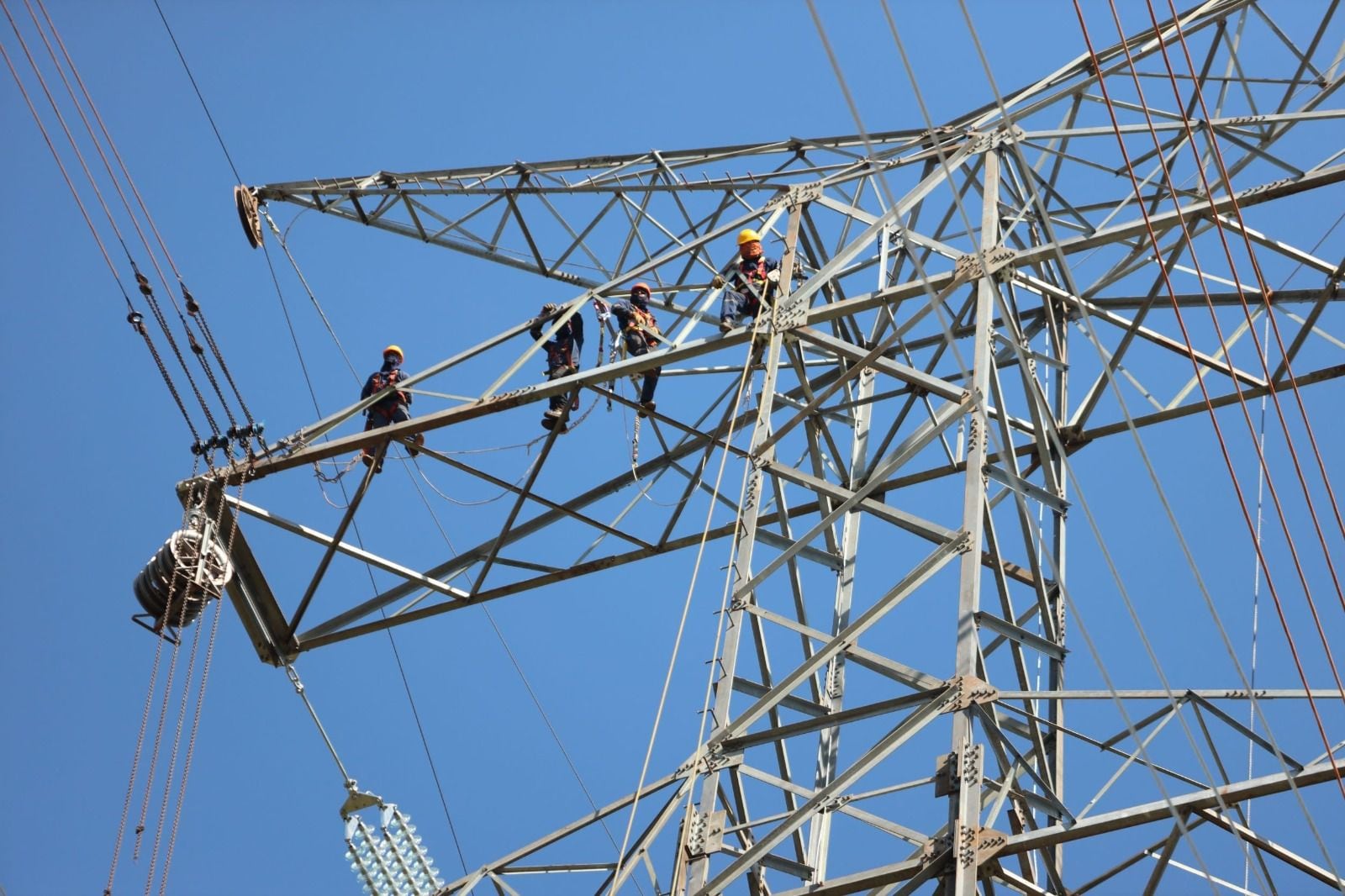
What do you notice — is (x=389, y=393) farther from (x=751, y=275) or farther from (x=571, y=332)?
(x=751, y=275)

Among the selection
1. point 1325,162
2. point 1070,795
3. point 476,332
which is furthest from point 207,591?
point 476,332

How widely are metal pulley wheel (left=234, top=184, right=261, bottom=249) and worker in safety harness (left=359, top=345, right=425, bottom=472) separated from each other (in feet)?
8.28

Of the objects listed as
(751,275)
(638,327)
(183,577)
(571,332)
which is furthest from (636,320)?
(183,577)

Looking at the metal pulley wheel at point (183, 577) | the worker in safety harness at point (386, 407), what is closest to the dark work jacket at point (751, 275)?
the worker in safety harness at point (386, 407)

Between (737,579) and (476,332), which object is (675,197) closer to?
(737,579)

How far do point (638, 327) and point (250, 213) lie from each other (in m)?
6.08

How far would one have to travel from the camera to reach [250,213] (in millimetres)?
24391

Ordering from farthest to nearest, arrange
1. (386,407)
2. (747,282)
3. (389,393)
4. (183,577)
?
(386,407)
(389,393)
(183,577)
(747,282)

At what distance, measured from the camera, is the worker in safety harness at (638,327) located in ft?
Answer: 68.8

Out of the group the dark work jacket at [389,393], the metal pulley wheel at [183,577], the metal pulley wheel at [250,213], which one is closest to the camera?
the metal pulley wheel at [183,577]

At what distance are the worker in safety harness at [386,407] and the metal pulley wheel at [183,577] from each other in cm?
198

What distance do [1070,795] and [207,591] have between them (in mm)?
48298

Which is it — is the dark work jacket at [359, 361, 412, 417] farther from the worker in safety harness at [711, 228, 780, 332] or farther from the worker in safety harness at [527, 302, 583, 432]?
the worker in safety harness at [711, 228, 780, 332]

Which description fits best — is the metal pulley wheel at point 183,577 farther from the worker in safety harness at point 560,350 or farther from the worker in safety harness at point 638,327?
the worker in safety harness at point 638,327
